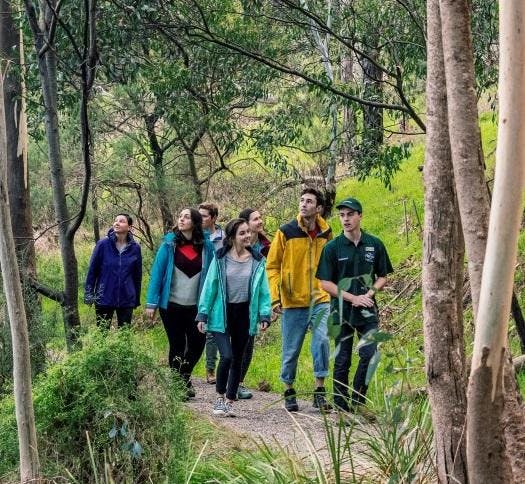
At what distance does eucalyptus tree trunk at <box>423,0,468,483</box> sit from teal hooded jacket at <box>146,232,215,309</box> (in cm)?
556

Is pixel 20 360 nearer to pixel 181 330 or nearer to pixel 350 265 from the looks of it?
pixel 350 265

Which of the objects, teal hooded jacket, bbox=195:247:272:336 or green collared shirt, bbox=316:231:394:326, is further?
teal hooded jacket, bbox=195:247:272:336

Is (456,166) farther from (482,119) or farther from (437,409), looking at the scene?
(482,119)

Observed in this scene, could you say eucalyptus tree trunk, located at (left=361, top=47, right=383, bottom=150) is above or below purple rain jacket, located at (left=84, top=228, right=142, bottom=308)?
above

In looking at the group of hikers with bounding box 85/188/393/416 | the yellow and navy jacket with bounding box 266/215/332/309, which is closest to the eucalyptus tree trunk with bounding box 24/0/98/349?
the group of hikers with bounding box 85/188/393/416

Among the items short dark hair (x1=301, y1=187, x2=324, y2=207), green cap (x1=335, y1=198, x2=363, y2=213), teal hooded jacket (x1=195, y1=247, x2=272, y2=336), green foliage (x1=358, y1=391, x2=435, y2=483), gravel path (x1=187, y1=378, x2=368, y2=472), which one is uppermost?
short dark hair (x1=301, y1=187, x2=324, y2=207)

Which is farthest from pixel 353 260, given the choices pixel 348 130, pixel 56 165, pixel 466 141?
pixel 348 130

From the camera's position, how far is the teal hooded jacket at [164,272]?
412 inches

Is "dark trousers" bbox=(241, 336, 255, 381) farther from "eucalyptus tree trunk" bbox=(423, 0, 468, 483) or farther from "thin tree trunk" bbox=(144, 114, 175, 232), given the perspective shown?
"thin tree trunk" bbox=(144, 114, 175, 232)

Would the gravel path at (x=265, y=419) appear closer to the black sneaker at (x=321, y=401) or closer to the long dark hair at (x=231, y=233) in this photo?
the black sneaker at (x=321, y=401)

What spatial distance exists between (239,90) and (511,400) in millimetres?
11354

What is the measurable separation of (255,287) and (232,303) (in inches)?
10.2

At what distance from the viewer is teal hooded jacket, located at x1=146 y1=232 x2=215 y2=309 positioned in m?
10.5

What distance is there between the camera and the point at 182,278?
1055 cm
